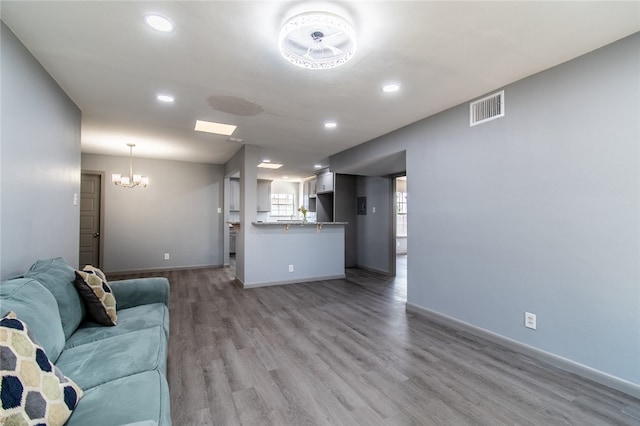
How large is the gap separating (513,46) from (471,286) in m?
2.20

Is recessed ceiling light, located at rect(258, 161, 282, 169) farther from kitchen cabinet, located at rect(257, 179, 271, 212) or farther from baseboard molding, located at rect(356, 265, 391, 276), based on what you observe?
baseboard molding, located at rect(356, 265, 391, 276)

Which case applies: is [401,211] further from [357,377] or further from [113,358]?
[113,358]

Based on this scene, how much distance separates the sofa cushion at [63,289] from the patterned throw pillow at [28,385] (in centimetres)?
64

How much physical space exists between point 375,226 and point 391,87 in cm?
394

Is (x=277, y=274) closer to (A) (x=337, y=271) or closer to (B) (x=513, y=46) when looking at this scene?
(A) (x=337, y=271)

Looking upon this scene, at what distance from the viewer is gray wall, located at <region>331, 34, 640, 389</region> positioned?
2000 mm

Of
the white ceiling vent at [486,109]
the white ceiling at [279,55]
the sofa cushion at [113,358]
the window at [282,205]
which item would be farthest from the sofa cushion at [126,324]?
the window at [282,205]

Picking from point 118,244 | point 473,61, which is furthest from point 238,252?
point 473,61

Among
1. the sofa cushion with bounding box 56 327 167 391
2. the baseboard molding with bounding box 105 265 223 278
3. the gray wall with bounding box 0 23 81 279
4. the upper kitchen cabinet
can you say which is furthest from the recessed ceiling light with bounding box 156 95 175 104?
the baseboard molding with bounding box 105 265 223 278

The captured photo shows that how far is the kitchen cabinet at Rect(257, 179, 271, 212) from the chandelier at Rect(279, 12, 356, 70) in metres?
7.06

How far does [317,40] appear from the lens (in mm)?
1863

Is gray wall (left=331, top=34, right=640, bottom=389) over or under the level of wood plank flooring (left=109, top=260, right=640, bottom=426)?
over

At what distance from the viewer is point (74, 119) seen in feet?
10.2

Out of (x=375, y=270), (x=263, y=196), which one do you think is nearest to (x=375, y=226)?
(x=375, y=270)
